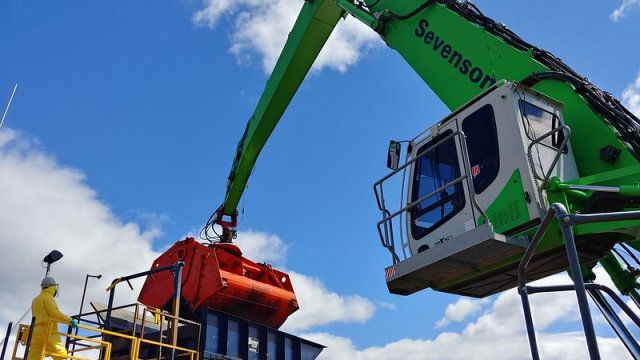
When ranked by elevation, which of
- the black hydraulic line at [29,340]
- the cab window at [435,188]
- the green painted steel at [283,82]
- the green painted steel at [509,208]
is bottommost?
the black hydraulic line at [29,340]

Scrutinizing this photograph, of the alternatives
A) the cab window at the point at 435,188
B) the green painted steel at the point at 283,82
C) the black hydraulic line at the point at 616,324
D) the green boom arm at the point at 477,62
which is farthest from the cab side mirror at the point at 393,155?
the green painted steel at the point at 283,82

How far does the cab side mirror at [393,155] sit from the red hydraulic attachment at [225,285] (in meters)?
4.89

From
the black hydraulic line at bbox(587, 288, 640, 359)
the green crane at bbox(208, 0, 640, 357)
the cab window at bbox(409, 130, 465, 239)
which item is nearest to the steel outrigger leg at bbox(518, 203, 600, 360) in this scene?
the green crane at bbox(208, 0, 640, 357)

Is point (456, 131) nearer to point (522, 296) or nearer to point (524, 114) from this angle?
point (524, 114)

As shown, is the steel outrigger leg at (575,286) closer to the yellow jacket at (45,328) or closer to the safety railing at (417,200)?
the safety railing at (417,200)

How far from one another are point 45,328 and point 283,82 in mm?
6186

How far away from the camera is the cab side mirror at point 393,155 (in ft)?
20.8

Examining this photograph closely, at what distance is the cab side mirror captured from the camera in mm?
6328

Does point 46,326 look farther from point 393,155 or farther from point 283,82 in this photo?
point 283,82

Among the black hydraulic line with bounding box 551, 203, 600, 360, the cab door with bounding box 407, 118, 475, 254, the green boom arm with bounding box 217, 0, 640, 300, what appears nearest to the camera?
the black hydraulic line with bounding box 551, 203, 600, 360

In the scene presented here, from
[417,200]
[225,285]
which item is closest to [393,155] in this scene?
[417,200]

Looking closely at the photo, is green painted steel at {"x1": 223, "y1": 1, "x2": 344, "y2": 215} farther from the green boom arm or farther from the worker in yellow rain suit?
the worker in yellow rain suit

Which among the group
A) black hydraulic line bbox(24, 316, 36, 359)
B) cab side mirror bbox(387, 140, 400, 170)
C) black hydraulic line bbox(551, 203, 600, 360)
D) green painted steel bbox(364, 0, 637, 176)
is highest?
green painted steel bbox(364, 0, 637, 176)

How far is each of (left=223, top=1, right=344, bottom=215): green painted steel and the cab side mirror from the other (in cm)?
460
